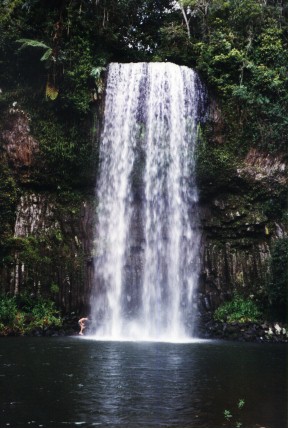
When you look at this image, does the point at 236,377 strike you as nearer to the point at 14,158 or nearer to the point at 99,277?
the point at 99,277

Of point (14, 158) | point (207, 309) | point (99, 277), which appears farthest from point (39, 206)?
point (207, 309)

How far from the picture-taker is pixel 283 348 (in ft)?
44.0

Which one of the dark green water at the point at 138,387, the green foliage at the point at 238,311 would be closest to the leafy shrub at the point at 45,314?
the dark green water at the point at 138,387

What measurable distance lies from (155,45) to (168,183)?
9.00 m

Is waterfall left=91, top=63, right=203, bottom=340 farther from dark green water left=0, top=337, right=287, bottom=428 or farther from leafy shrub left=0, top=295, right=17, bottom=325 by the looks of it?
dark green water left=0, top=337, right=287, bottom=428

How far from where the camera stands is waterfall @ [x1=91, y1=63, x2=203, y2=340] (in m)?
17.6

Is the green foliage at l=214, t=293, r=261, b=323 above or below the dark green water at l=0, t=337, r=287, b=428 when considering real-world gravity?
above

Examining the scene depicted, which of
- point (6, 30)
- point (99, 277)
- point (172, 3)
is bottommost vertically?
point (99, 277)

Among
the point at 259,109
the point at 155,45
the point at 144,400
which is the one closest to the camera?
the point at 144,400

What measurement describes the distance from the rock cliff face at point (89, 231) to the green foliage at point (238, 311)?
1.53 ft

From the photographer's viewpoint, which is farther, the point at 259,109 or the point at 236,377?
the point at 259,109

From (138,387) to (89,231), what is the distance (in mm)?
11963

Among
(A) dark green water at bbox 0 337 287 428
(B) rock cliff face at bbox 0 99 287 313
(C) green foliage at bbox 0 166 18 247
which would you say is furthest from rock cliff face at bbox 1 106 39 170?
(A) dark green water at bbox 0 337 287 428

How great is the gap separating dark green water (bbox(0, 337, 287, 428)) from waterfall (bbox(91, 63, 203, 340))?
553 centimetres
